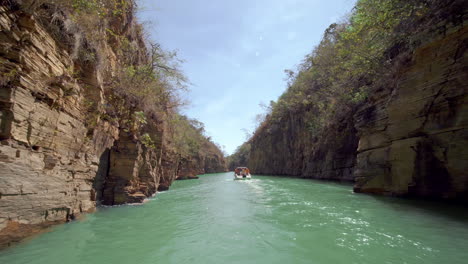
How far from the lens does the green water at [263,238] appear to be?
3.48 meters

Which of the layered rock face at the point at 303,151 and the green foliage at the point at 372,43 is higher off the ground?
the green foliage at the point at 372,43

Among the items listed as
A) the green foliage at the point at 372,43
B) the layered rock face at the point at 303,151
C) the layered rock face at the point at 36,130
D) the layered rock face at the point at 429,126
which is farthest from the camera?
the layered rock face at the point at 303,151

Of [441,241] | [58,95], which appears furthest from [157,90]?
[441,241]

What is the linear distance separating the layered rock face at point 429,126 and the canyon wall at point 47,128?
11.0 meters

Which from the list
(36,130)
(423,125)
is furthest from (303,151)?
(36,130)

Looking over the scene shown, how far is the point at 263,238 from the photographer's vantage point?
438 cm

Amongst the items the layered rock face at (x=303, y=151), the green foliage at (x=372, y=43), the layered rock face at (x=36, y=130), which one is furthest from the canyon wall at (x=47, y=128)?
the layered rock face at (x=303, y=151)

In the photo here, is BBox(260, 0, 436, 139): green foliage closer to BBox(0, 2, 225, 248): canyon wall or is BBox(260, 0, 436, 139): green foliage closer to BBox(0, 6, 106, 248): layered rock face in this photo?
BBox(0, 2, 225, 248): canyon wall

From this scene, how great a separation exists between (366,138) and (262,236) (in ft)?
27.9

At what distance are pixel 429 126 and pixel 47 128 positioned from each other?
36.9 feet

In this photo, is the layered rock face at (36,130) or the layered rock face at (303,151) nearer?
the layered rock face at (36,130)

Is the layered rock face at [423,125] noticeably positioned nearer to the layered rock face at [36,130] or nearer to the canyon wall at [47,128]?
the canyon wall at [47,128]

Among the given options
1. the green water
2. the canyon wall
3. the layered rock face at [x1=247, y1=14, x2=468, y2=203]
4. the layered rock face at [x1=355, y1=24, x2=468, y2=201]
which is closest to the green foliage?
the layered rock face at [x1=247, y1=14, x2=468, y2=203]

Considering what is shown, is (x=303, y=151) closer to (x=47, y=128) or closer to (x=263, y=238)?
(x=263, y=238)
